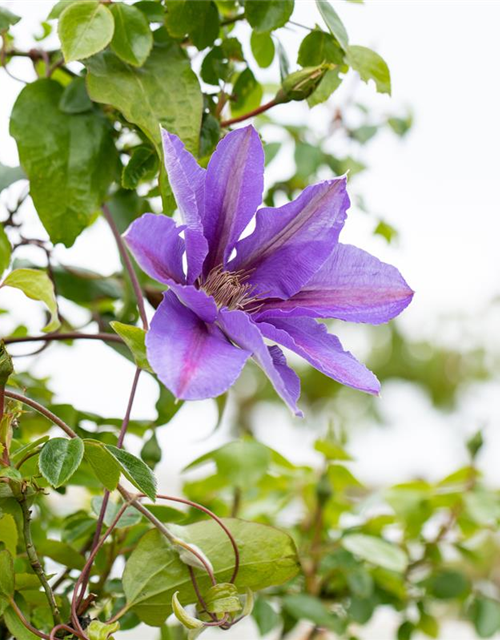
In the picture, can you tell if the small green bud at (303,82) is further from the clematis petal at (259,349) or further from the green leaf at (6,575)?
the green leaf at (6,575)

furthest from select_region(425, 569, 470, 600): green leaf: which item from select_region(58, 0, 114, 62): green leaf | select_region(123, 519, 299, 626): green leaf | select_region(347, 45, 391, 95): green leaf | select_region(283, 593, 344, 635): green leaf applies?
select_region(58, 0, 114, 62): green leaf

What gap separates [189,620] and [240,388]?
9.48m

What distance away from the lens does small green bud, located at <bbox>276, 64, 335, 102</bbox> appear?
47 centimetres

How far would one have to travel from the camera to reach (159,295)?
1.93 ft

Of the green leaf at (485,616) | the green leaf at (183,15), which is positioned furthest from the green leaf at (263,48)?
the green leaf at (485,616)

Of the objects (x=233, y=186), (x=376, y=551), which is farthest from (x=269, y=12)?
(x=376, y=551)

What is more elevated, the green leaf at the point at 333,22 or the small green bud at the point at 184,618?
the green leaf at the point at 333,22

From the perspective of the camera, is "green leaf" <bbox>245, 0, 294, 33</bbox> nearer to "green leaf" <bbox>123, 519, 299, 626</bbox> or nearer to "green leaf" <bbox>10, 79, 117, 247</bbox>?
"green leaf" <bbox>10, 79, 117, 247</bbox>

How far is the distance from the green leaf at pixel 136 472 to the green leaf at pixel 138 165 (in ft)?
0.58

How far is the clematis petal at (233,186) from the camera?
0.40 metres

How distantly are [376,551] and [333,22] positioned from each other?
0.44m

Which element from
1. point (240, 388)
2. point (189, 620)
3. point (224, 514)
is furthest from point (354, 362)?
point (240, 388)

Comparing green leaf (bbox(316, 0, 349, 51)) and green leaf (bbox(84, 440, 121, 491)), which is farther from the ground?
green leaf (bbox(316, 0, 349, 51))

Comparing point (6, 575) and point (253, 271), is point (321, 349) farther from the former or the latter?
point (6, 575)
